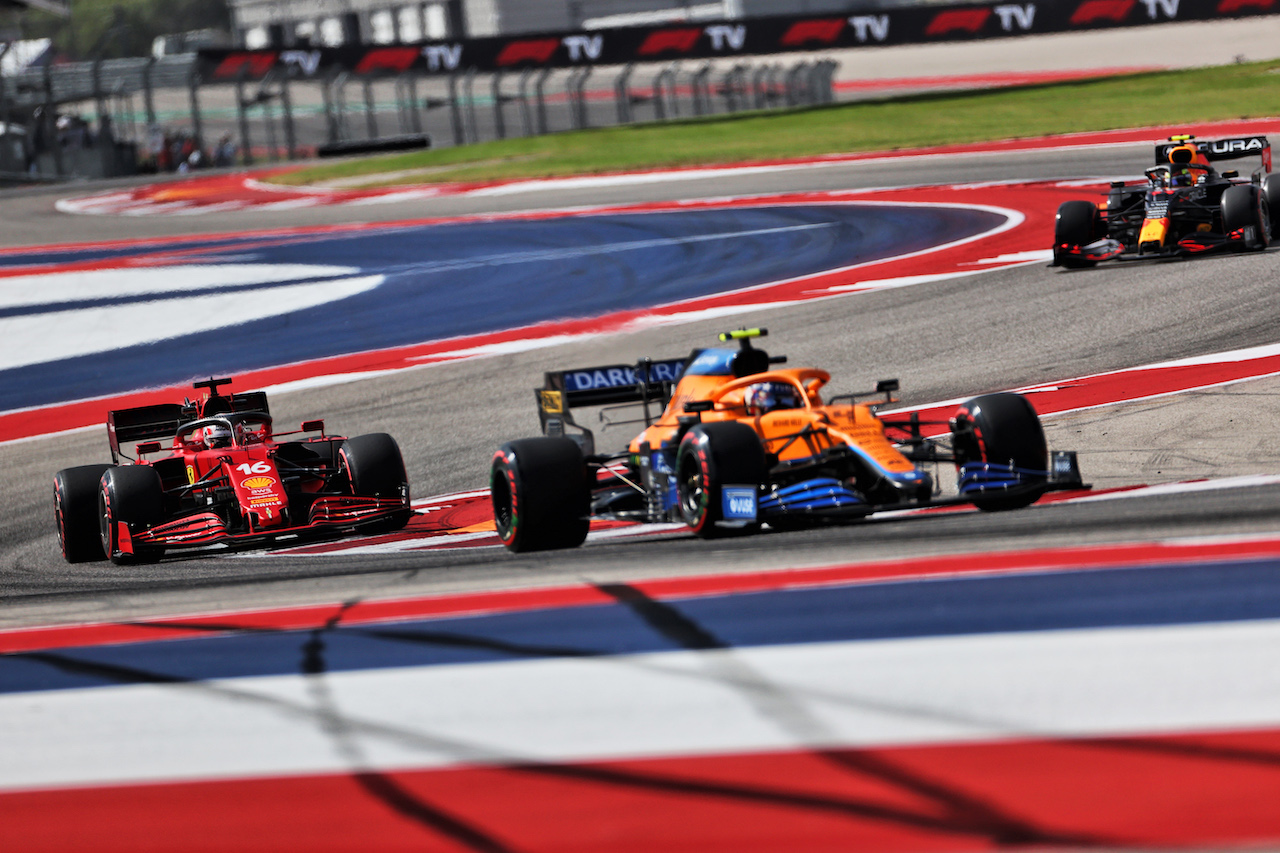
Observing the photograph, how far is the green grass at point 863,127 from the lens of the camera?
31516 millimetres

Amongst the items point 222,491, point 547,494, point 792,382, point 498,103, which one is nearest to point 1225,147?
point 792,382

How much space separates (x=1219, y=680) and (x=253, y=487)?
7450mm

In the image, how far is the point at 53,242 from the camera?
90.5ft

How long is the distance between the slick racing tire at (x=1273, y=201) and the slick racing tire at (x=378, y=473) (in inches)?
418

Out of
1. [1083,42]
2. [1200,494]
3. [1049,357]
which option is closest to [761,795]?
[1200,494]

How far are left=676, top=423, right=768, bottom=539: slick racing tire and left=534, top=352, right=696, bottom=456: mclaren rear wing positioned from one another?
1.54m

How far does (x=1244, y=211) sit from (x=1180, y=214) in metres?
0.64

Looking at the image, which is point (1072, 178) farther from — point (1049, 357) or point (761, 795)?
point (761, 795)

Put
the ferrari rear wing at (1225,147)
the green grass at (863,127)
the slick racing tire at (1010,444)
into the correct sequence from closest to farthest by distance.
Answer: the slick racing tire at (1010,444) < the ferrari rear wing at (1225,147) < the green grass at (863,127)

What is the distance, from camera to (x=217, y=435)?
11.0m

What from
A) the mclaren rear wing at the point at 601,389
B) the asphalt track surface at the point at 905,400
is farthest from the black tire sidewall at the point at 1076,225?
the mclaren rear wing at the point at 601,389

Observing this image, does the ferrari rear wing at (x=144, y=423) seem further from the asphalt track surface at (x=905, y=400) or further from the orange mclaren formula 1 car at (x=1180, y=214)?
the orange mclaren formula 1 car at (x=1180, y=214)

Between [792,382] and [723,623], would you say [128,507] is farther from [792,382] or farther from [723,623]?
[723,623]

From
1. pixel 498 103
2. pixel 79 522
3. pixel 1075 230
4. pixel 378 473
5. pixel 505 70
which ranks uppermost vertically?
pixel 505 70
